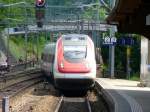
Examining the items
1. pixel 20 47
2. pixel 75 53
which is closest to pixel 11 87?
pixel 75 53

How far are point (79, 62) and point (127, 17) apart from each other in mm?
9505

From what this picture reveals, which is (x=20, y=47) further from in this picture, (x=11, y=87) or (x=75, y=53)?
(x=75, y=53)

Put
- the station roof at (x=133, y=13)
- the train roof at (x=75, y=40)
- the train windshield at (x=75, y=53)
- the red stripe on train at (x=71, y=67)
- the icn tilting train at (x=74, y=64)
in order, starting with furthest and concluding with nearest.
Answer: the train roof at (x=75, y=40), the train windshield at (x=75, y=53), the red stripe on train at (x=71, y=67), the icn tilting train at (x=74, y=64), the station roof at (x=133, y=13)

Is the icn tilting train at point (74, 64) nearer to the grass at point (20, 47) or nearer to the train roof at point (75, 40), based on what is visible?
the train roof at point (75, 40)

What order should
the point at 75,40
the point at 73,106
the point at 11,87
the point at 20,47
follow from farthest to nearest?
the point at 20,47, the point at 11,87, the point at 75,40, the point at 73,106

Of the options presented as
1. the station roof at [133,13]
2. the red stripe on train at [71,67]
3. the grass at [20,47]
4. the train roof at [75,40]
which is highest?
the station roof at [133,13]

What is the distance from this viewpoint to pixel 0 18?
320ft

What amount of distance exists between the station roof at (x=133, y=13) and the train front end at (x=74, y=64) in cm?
583

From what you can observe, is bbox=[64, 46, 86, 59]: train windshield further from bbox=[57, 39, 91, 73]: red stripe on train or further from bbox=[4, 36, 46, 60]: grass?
bbox=[4, 36, 46, 60]: grass

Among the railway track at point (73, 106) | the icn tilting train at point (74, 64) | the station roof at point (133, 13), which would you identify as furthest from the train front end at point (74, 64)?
the station roof at point (133, 13)

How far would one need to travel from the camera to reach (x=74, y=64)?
3119 cm

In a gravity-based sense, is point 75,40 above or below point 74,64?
above

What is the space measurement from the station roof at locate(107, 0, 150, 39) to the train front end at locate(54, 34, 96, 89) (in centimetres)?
583

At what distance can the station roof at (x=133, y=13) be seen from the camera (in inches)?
668
